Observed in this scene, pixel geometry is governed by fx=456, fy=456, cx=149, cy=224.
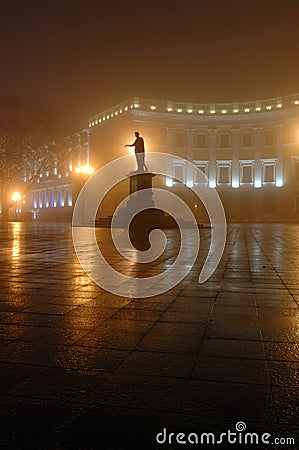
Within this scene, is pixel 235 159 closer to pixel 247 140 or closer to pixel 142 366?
pixel 247 140

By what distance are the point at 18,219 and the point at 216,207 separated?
2466 cm

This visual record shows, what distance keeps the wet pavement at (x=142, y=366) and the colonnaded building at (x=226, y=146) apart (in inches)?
2024

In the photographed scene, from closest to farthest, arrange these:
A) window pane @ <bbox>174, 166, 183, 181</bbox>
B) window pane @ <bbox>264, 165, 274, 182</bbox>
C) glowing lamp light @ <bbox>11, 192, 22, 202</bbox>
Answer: glowing lamp light @ <bbox>11, 192, 22, 202</bbox> → window pane @ <bbox>264, 165, 274, 182</bbox> → window pane @ <bbox>174, 166, 183, 181</bbox>

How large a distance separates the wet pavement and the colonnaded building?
169ft

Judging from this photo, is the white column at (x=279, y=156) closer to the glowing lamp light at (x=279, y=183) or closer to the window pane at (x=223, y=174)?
the glowing lamp light at (x=279, y=183)

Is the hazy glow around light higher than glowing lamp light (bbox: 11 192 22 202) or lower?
higher

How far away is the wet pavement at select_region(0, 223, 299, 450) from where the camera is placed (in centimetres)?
210

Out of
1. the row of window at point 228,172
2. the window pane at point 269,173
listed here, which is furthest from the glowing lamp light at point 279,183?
the window pane at point 269,173

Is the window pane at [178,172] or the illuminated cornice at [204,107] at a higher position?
the illuminated cornice at [204,107]

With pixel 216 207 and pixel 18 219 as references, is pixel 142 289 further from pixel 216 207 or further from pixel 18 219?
pixel 216 207

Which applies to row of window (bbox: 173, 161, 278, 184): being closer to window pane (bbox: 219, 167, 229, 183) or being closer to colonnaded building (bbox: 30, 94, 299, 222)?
window pane (bbox: 219, 167, 229, 183)

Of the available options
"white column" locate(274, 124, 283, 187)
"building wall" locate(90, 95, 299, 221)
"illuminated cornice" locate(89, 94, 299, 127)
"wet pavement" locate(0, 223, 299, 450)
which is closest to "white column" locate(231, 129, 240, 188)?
"building wall" locate(90, 95, 299, 221)

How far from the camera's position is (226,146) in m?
59.3

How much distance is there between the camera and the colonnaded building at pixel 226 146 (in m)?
56.3
